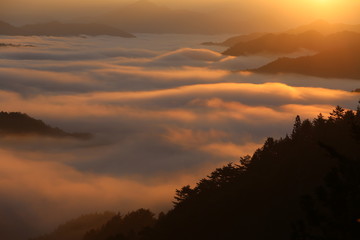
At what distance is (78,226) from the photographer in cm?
10262

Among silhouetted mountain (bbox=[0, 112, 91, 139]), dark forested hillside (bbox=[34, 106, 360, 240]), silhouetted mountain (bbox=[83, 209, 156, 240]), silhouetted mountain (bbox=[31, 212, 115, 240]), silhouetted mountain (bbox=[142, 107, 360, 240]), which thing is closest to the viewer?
dark forested hillside (bbox=[34, 106, 360, 240])

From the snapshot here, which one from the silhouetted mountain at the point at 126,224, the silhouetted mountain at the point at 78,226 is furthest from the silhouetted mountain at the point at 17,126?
the silhouetted mountain at the point at 126,224

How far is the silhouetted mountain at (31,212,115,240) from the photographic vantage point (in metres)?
96.5

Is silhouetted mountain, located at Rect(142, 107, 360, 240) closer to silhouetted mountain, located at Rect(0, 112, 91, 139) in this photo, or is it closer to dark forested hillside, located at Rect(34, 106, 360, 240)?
dark forested hillside, located at Rect(34, 106, 360, 240)

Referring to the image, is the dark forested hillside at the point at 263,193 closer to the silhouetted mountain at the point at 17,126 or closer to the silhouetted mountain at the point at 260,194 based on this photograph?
the silhouetted mountain at the point at 260,194

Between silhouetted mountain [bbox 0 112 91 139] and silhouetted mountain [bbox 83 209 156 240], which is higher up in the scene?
silhouetted mountain [bbox 0 112 91 139]

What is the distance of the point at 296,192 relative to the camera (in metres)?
46.4

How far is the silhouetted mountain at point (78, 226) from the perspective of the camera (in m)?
96.5

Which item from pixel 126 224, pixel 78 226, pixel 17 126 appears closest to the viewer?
pixel 126 224

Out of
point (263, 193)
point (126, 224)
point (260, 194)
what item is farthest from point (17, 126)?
point (263, 193)

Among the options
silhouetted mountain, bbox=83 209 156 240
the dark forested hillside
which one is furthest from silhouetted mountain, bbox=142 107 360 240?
silhouetted mountain, bbox=83 209 156 240

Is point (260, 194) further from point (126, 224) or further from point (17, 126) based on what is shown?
point (17, 126)

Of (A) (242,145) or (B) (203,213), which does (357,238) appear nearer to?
(B) (203,213)

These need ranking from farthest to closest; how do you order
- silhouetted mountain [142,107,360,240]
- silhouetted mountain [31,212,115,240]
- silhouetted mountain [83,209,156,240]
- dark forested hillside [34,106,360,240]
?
silhouetted mountain [31,212,115,240] < silhouetted mountain [83,209,156,240] < silhouetted mountain [142,107,360,240] < dark forested hillside [34,106,360,240]
